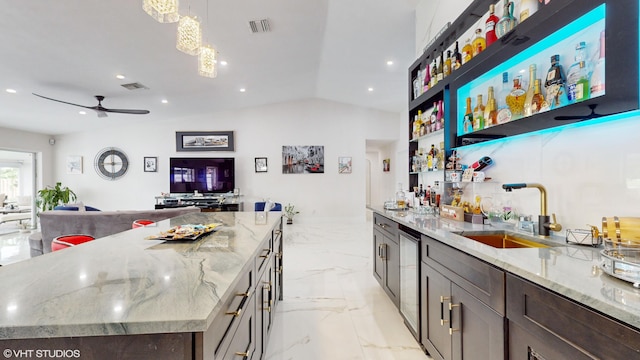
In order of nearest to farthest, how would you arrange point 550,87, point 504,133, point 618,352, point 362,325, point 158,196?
point 618,352, point 550,87, point 504,133, point 362,325, point 158,196

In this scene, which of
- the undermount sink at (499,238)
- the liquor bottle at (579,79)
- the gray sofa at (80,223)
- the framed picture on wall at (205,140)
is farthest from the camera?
the framed picture on wall at (205,140)

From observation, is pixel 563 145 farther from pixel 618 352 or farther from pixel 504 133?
pixel 618 352

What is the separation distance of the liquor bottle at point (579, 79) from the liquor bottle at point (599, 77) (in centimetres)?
2

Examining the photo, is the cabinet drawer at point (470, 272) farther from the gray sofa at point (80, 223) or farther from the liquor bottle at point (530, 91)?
the gray sofa at point (80, 223)

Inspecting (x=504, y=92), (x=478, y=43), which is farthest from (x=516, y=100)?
(x=478, y=43)

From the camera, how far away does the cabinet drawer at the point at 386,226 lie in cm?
220

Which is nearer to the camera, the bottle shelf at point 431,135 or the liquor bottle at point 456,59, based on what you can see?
the liquor bottle at point 456,59

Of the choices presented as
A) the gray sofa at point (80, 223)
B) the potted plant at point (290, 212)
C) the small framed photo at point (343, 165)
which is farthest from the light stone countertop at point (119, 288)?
the small framed photo at point (343, 165)

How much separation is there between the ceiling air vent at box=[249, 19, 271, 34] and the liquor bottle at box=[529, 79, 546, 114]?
3.14 m

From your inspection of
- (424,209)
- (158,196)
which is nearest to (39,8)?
(424,209)

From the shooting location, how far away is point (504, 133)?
1671mm

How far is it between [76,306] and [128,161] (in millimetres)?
7768

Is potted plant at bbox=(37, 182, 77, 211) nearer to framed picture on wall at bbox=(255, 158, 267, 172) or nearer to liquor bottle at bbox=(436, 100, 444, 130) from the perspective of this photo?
framed picture on wall at bbox=(255, 158, 267, 172)

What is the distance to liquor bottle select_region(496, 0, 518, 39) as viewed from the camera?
5.11 ft
